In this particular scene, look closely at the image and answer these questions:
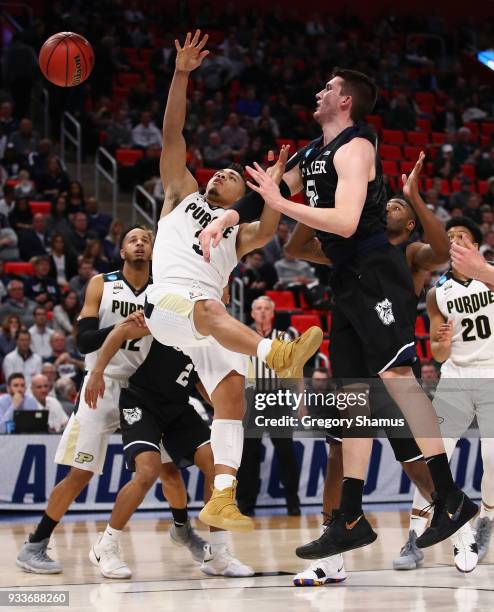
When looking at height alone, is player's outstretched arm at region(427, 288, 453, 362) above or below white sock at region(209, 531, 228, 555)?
above

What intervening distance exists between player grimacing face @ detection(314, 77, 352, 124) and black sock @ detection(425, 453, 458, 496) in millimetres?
2074

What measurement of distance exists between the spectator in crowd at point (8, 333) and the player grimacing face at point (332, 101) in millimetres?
7828

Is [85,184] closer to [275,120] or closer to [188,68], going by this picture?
[275,120]

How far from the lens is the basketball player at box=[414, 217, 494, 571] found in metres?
7.96

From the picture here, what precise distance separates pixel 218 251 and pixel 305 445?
18.0ft

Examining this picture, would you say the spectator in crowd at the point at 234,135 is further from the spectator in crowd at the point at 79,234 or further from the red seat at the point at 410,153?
the spectator in crowd at the point at 79,234

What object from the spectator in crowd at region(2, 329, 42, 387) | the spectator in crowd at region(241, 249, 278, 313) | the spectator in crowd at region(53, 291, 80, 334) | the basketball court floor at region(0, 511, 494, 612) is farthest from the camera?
the spectator in crowd at region(241, 249, 278, 313)

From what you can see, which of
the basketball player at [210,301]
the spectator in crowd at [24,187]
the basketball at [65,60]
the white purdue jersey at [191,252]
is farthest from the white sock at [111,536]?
the spectator in crowd at [24,187]

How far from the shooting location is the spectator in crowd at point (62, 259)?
15.0m

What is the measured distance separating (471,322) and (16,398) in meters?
5.65

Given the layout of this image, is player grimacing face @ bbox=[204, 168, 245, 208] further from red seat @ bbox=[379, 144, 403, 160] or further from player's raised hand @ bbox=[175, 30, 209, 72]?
red seat @ bbox=[379, 144, 403, 160]

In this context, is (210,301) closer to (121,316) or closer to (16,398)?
(121,316)

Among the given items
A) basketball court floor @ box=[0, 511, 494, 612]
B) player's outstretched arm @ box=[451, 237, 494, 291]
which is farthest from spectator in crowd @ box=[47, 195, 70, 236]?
player's outstretched arm @ box=[451, 237, 494, 291]

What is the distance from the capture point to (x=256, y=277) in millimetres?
15445
